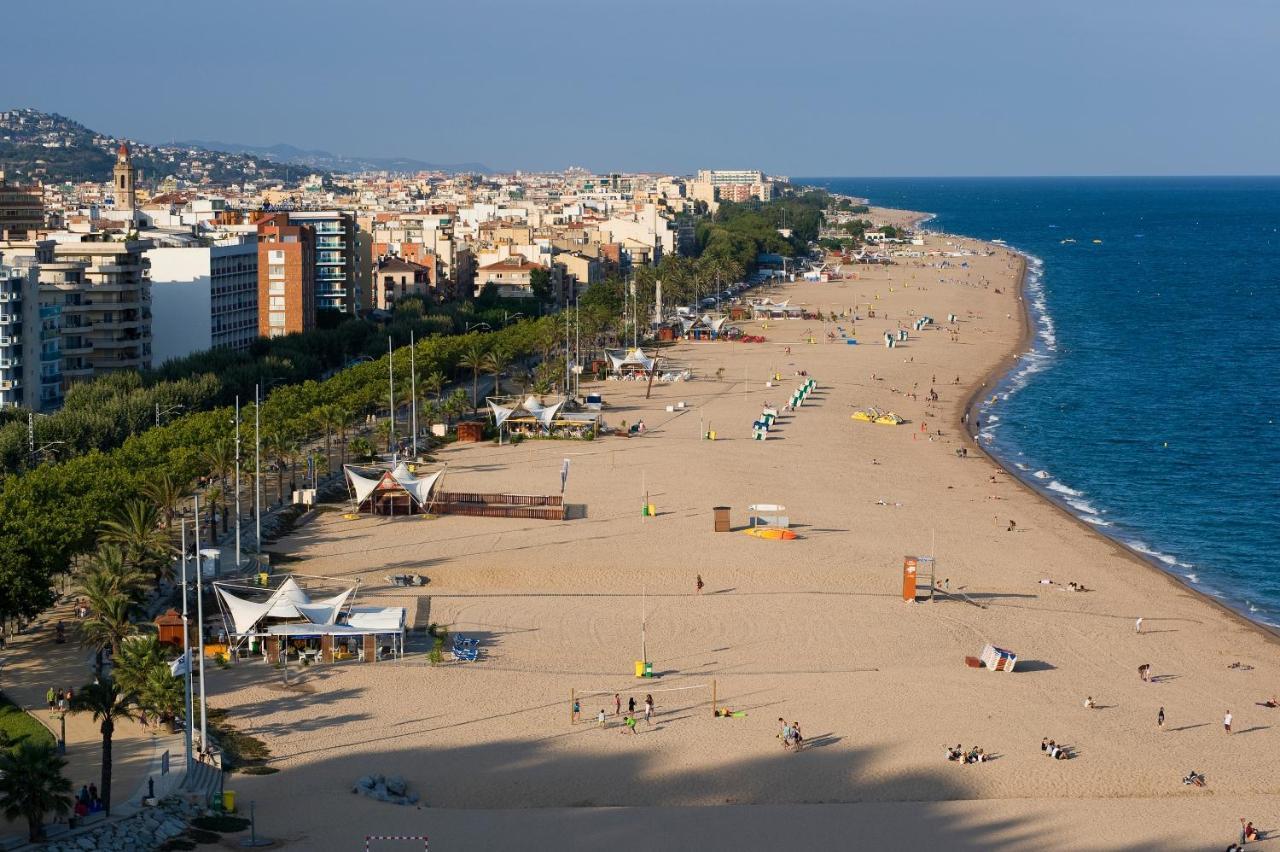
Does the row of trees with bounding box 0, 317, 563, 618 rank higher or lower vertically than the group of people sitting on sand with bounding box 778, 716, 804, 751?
higher

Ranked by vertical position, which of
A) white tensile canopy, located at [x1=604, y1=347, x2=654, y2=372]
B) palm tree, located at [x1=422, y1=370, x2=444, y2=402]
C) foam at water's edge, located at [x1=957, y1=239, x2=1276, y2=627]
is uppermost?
palm tree, located at [x1=422, y1=370, x2=444, y2=402]

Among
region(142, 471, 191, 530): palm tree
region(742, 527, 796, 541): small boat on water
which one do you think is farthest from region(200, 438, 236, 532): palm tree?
region(742, 527, 796, 541): small boat on water

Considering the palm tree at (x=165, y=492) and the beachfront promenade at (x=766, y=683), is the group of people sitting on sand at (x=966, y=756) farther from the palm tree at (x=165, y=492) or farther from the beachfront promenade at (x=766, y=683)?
the palm tree at (x=165, y=492)

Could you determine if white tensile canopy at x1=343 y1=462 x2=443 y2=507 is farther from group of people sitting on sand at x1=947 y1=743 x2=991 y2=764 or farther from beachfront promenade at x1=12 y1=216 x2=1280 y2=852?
group of people sitting on sand at x1=947 y1=743 x2=991 y2=764

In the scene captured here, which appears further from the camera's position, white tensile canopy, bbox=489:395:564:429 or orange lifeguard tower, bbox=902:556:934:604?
white tensile canopy, bbox=489:395:564:429

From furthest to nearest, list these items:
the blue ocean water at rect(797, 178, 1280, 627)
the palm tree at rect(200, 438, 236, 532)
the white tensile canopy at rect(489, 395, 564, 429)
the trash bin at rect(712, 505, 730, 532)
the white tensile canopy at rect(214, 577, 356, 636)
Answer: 1. the white tensile canopy at rect(489, 395, 564, 429)
2. the blue ocean water at rect(797, 178, 1280, 627)
3. the trash bin at rect(712, 505, 730, 532)
4. the palm tree at rect(200, 438, 236, 532)
5. the white tensile canopy at rect(214, 577, 356, 636)

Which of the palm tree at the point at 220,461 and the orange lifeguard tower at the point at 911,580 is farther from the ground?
the palm tree at the point at 220,461

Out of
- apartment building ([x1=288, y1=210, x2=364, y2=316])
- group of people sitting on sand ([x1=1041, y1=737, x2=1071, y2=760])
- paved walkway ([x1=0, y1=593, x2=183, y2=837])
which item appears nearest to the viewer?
paved walkway ([x1=0, y1=593, x2=183, y2=837])

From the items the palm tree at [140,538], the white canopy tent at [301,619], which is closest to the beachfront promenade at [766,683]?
the white canopy tent at [301,619]
